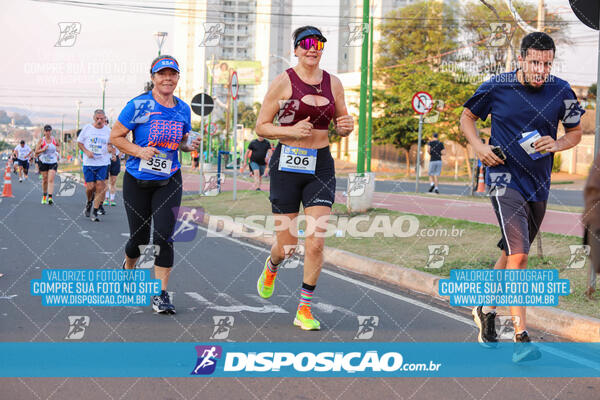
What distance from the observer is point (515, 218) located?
4719mm

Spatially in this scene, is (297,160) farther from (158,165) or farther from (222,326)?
(222,326)

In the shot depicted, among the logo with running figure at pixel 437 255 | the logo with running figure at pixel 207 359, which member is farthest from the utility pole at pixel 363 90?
the logo with running figure at pixel 207 359

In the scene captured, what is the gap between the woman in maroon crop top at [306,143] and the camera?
17.6ft

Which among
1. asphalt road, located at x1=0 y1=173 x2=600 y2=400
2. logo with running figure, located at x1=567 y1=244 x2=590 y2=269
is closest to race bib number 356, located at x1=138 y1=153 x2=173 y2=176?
asphalt road, located at x1=0 y1=173 x2=600 y2=400

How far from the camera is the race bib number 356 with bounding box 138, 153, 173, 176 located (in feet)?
18.7

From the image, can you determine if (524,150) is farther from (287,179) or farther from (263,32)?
(263,32)

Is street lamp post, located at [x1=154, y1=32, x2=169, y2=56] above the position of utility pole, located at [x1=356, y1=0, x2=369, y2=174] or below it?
above

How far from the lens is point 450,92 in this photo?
38188 millimetres

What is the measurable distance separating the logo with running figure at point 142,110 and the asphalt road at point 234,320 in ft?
4.96

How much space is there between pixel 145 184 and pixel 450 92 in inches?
1343

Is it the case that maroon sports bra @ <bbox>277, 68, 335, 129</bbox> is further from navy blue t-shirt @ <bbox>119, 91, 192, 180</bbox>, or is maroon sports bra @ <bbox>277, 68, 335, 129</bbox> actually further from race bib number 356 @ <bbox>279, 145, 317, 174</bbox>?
navy blue t-shirt @ <bbox>119, 91, 192, 180</bbox>

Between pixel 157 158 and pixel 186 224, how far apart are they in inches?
244

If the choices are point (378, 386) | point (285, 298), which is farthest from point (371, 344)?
point (285, 298)

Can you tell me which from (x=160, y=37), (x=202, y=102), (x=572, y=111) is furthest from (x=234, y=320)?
(x=160, y=37)
